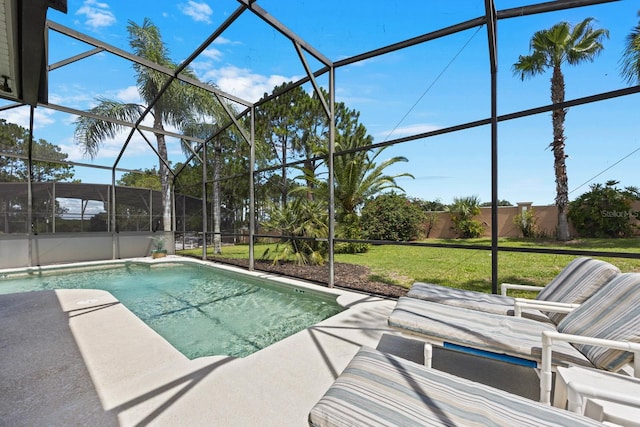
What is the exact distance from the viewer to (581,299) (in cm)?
241

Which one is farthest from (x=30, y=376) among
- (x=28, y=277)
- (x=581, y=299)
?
(x=28, y=277)

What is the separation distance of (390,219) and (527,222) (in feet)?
18.8

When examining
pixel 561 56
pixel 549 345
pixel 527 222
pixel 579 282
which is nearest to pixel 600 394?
pixel 549 345

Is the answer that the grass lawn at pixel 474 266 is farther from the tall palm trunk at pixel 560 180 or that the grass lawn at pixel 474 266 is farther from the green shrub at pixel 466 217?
the green shrub at pixel 466 217

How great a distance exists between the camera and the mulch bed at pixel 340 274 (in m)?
5.46

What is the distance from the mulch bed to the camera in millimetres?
5465

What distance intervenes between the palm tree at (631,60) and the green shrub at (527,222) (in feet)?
17.1

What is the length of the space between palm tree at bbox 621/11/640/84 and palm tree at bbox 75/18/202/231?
14866 millimetres

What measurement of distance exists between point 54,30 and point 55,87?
4024mm

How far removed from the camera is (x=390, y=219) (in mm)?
12102

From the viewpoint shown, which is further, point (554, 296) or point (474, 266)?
point (474, 266)

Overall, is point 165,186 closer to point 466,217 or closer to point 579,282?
point 579,282

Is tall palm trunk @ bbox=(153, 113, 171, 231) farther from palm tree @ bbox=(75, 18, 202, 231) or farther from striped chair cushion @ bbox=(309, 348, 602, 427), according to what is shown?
striped chair cushion @ bbox=(309, 348, 602, 427)

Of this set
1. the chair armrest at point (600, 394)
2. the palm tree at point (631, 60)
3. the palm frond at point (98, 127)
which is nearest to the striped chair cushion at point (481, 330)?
the chair armrest at point (600, 394)
